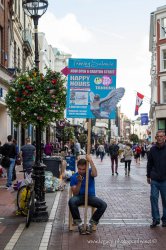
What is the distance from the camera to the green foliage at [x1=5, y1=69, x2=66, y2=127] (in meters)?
9.93

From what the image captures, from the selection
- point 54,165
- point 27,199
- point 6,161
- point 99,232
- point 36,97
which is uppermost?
point 36,97

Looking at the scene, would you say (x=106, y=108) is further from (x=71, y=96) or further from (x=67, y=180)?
(x=67, y=180)

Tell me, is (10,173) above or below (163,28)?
below

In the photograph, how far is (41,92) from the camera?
392 inches

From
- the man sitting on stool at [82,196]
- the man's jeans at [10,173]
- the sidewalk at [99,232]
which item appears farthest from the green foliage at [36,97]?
the man's jeans at [10,173]

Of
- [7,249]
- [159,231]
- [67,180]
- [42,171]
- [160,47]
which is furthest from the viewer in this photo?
[160,47]

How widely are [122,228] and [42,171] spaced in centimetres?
220

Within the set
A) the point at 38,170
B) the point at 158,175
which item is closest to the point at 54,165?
the point at 38,170

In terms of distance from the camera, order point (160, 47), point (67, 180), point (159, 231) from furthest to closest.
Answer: point (160, 47), point (67, 180), point (159, 231)

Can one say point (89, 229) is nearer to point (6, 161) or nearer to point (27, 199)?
point (27, 199)

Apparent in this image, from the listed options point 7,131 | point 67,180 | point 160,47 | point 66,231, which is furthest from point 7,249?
point 160,47

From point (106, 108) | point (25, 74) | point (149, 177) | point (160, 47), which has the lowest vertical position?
point (149, 177)

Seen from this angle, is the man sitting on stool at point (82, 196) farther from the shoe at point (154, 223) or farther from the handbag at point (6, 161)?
the handbag at point (6, 161)

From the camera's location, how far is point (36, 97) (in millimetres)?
9875
